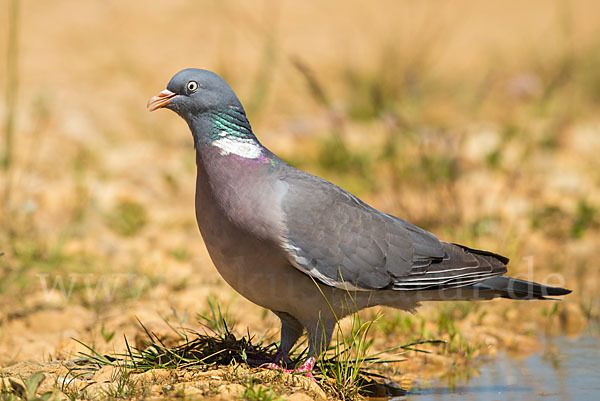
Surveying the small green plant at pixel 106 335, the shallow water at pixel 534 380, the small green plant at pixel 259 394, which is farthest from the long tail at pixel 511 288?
the small green plant at pixel 106 335

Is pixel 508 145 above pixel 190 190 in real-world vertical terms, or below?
above

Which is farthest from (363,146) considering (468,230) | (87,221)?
(87,221)

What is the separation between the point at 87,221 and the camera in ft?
20.9

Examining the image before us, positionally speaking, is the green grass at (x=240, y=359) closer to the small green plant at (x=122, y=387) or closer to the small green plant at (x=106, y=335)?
the small green plant at (x=122, y=387)

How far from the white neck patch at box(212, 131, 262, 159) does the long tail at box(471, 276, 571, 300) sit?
1.27 meters

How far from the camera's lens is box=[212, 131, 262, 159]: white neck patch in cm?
349

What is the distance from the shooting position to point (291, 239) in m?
3.35

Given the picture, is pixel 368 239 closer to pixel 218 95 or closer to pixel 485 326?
pixel 218 95

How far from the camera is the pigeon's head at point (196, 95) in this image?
3.52 metres

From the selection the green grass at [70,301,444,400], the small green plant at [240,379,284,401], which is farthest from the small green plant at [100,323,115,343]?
the small green plant at [240,379,284,401]

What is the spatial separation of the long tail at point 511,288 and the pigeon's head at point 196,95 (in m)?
1.47

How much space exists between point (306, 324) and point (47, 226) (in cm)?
337

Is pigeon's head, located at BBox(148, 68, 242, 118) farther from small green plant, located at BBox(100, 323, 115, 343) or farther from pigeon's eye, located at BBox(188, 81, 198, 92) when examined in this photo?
small green plant, located at BBox(100, 323, 115, 343)

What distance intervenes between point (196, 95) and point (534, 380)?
85.5 inches
